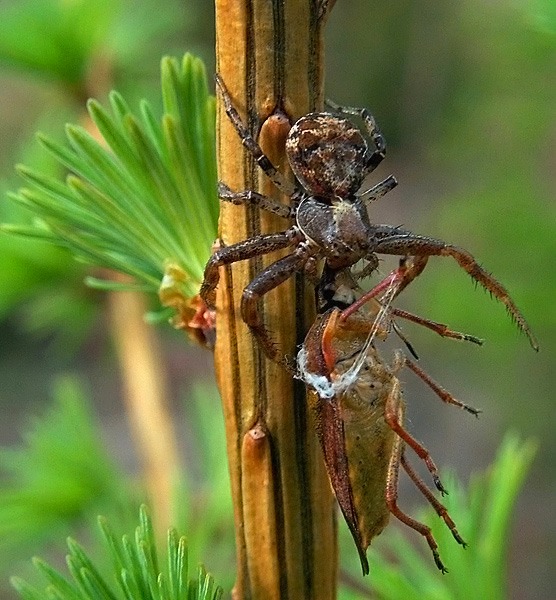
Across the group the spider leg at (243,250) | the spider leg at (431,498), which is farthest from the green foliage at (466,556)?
the spider leg at (243,250)

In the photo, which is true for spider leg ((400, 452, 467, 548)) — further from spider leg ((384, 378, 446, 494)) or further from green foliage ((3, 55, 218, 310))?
green foliage ((3, 55, 218, 310))

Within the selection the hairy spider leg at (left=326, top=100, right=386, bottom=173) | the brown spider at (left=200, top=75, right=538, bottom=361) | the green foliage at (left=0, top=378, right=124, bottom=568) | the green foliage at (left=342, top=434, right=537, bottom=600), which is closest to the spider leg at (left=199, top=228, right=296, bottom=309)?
the brown spider at (left=200, top=75, right=538, bottom=361)

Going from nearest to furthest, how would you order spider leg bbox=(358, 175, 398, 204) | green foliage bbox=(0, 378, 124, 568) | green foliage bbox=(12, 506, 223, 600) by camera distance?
1. green foliage bbox=(12, 506, 223, 600)
2. spider leg bbox=(358, 175, 398, 204)
3. green foliage bbox=(0, 378, 124, 568)

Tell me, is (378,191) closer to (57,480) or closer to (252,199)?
(252,199)

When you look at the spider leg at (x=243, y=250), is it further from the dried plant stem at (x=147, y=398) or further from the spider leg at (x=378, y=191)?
the dried plant stem at (x=147, y=398)

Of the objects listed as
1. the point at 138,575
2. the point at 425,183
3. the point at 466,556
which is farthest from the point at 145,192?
the point at 425,183

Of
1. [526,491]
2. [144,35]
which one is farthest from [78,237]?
[526,491]
